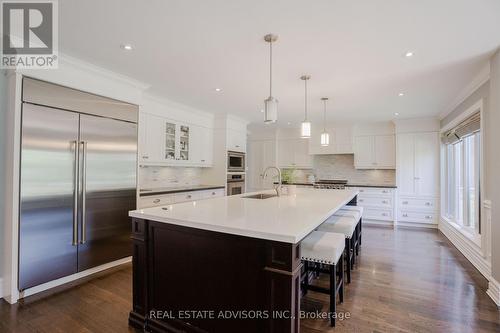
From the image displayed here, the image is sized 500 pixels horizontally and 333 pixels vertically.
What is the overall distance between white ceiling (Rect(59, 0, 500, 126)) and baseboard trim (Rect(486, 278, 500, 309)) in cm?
225

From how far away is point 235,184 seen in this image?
5633 mm

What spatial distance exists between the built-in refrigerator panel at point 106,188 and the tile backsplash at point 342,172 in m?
4.90

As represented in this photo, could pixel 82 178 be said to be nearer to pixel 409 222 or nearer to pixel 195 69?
pixel 195 69

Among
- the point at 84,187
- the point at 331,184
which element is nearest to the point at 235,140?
the point at 331,184

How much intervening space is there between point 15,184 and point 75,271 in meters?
1.10

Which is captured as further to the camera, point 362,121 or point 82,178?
point 362,121

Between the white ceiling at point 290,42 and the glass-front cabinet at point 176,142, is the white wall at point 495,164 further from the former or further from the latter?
the glass-front cabinet at point 176,142

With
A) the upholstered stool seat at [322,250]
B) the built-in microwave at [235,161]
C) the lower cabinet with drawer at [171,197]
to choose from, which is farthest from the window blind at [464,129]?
the lower cabinet with drawer at [171,197]

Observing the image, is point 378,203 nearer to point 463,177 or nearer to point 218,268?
point 463,177

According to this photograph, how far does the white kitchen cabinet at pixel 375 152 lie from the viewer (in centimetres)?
590

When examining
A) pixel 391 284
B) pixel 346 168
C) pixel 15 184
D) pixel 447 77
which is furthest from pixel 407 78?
pixel 15 184

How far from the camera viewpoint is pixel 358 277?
2883mm

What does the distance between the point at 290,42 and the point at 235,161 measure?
11.8 feet

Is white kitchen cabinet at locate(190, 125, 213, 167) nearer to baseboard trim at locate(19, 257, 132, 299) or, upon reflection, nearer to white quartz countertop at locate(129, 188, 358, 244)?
baseboard trim at locate(19, 257, 132, 299)
